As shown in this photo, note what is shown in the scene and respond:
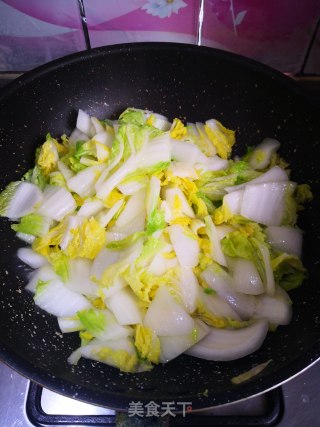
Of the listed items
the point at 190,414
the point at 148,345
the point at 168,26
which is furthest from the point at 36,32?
the point at 190,414

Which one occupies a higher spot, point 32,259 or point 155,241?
point 155,241

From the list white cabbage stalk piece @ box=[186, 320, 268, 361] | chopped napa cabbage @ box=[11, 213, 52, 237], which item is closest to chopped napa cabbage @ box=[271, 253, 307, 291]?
white cabbage stalk piece @ box=[186, 320, 268, 361]

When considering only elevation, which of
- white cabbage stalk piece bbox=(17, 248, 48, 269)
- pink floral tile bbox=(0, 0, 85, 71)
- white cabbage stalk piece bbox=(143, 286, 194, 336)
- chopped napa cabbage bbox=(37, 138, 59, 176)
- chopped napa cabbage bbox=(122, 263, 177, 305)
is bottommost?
white cabbage stalk piece bbox=(17, 248, 48, 269)

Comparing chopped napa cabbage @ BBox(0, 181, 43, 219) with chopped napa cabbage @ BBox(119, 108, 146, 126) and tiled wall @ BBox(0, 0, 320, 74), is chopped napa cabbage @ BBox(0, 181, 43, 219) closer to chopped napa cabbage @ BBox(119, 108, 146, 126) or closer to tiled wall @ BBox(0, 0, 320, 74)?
chopped napa cabbage @ BBox(119, 108, 146, 126)

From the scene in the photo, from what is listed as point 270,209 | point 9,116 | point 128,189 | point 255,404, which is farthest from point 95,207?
point 255,404

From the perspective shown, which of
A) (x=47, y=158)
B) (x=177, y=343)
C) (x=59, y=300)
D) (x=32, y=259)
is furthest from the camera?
(x=47, y=158)

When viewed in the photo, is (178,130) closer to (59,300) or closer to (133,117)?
(133,117)

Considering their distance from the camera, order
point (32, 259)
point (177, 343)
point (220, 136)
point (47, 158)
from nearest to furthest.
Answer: point (177, 343), point (32, 259), point (47, 158), point (220, 136)
